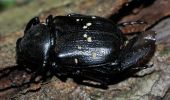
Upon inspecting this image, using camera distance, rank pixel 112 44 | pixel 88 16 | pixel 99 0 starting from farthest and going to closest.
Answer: pixel 99 0, pixel 88 16, pixel 112 44

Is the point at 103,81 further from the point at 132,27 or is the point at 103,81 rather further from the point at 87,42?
the point at 132,27

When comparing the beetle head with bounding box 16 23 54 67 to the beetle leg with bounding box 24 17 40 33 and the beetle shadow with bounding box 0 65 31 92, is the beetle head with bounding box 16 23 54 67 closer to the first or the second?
the beetle shadow with bounding box 0 65 31 92

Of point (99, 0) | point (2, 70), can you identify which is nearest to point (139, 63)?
point (99, 0)

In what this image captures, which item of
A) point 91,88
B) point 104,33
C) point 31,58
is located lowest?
point 91,88

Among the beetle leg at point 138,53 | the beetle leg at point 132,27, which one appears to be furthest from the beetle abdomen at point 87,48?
the beetle leg at point 132,27

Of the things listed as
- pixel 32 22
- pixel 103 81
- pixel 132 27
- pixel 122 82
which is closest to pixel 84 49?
pixel 103 81

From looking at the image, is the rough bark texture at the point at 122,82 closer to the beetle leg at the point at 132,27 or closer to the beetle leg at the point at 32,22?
the beetle leg at the point at 132,27

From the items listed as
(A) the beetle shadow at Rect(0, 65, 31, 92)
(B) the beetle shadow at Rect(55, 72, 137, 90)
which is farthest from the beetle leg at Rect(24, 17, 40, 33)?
(B) the beetle shadow at Rect(55, 72, 137, 90)

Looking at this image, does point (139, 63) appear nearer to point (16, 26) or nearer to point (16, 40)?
point (16, 40)
